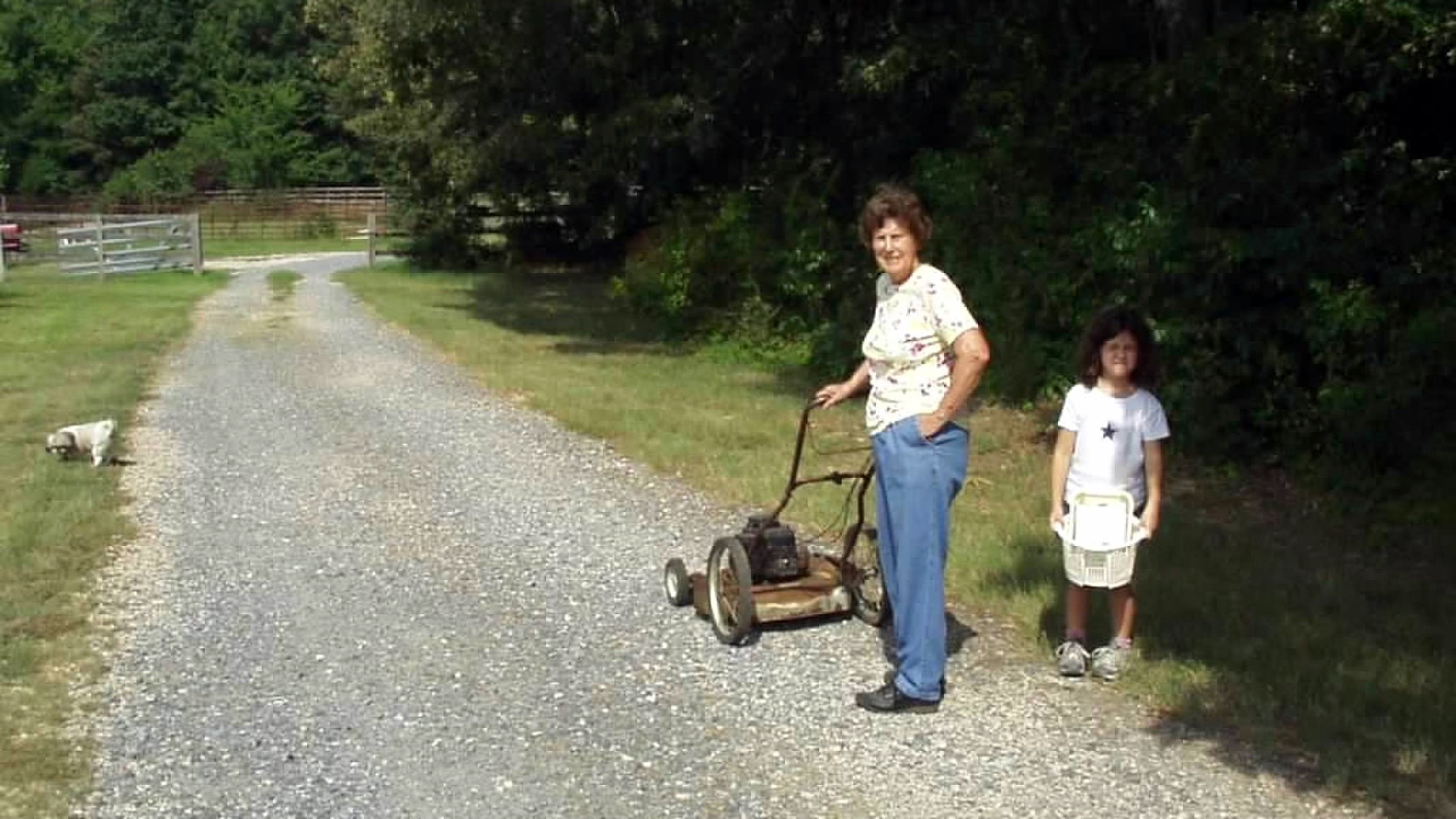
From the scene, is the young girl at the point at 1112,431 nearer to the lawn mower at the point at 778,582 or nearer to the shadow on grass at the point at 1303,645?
the shadow on grass at the point at 1303,645

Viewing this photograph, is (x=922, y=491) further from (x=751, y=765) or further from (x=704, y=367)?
(x=704, y=367)

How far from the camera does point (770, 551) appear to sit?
6781 mm

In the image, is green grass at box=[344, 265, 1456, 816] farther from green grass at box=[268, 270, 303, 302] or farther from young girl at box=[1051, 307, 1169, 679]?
green grass at box=[268, 270, 303, 302]

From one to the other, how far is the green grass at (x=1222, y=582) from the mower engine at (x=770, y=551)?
84 centimetres

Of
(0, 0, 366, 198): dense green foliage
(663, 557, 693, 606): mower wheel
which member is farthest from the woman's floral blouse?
(0, 0, 366, 198): dense green foliage

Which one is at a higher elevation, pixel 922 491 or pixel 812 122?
pixel 812 122

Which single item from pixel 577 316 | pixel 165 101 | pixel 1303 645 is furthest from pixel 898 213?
pixel 165 101

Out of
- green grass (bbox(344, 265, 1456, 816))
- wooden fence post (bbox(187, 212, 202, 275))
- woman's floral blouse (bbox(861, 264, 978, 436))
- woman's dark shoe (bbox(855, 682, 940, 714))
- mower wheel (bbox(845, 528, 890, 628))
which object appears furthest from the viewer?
wooden fence post (bbox(187, 212, 202, 275))

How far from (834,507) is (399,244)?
33.6m

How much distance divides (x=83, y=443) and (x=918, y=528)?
24.2 ft

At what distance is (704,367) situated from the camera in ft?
54.4

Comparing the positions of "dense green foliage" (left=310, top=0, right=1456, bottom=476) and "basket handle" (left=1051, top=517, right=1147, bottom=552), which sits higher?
"dense green foliage" (left=310, top=0, right=1456, bottom=476)

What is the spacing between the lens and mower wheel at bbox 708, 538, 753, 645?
21.2 ft

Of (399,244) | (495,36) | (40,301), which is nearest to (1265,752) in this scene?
(495,36)
